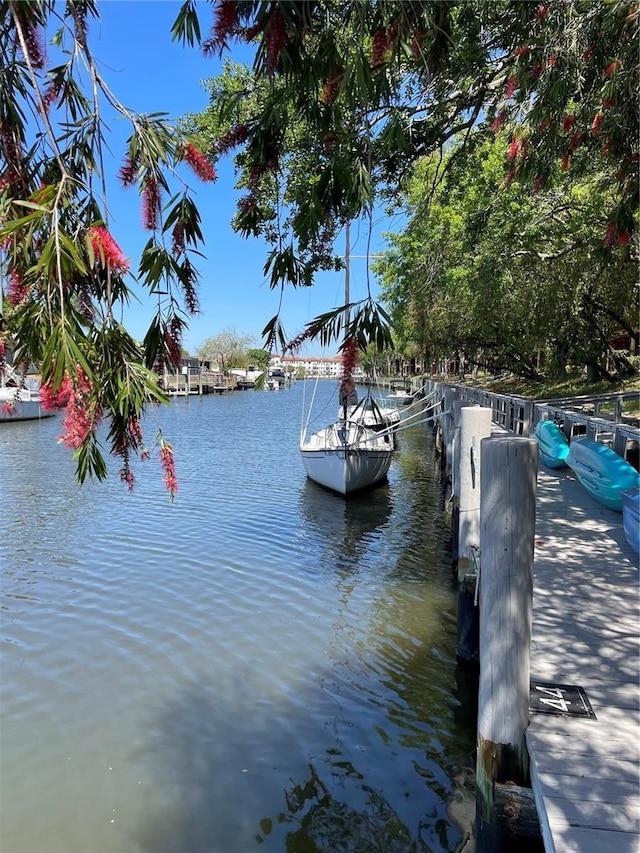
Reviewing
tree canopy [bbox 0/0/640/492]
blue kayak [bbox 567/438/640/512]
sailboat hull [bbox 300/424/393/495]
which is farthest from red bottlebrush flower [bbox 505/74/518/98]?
sailboat hull [bbox 300/424/393/495]

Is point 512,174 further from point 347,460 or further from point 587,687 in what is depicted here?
point 347,460

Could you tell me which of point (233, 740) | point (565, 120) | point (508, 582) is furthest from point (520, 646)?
point (565, 120)

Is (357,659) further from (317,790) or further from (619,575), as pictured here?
(619,575)

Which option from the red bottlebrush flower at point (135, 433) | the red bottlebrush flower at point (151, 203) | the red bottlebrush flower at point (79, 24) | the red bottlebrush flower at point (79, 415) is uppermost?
the red bottlebrush flower at point (79, 24)

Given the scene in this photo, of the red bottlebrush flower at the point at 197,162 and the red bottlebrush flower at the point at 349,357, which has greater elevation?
the red bottlebrush flower at the point at 197,162

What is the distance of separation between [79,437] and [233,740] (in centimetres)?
489

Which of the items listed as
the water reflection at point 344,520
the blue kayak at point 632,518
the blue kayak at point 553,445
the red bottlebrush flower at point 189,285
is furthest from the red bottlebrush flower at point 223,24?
the blue kayak at point 553,445

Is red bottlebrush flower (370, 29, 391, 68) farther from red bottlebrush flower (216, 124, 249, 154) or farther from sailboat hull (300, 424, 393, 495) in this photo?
sailboat hull (300, 424, 393, 495)

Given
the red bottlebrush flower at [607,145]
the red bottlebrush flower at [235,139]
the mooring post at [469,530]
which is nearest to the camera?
the red bottlebrush flower at [235,139]

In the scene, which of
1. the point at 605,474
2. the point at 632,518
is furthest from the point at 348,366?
the point at 605,474

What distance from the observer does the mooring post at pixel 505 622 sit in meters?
3.66

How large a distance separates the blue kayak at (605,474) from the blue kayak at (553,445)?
214 centimetres

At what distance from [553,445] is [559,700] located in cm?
860

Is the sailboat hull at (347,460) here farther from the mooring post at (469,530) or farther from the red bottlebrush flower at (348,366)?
the red bottlebrush flower at (348,366)
